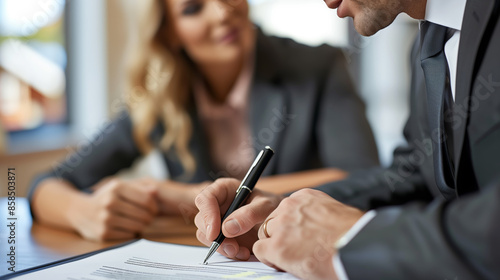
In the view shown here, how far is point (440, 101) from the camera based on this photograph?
645 mm

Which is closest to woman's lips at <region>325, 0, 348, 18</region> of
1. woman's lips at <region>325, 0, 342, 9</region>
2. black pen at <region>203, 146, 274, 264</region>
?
woman's lips at <region>325, 0, 342, 9</region>

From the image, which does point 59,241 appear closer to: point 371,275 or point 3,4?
point 371,275

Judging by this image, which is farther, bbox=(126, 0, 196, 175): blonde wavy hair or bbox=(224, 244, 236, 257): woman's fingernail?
bbox=(126, 0, 196, 175): blonde wavy hair

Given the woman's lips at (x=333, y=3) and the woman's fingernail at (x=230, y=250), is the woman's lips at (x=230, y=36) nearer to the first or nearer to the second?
the woman's lips at (x=333, y=3)

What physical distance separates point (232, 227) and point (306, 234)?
0.43ft

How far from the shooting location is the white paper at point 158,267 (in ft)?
1.90

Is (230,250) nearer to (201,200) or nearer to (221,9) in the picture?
(201,200)

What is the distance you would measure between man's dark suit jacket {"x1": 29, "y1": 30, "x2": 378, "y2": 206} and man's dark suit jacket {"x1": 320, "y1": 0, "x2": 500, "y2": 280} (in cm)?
76

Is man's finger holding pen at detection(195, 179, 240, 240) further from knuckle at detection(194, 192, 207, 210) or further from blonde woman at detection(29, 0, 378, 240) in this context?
blonde woman at detection(29, 0, 378, 240)

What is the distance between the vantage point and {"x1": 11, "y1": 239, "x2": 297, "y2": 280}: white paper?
0.58 metres

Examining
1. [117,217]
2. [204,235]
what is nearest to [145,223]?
[117,217]

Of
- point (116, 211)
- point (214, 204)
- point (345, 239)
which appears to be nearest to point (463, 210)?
point (345, 239)

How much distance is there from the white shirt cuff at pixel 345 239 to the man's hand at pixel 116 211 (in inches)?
18.7

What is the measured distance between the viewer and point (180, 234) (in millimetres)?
865
